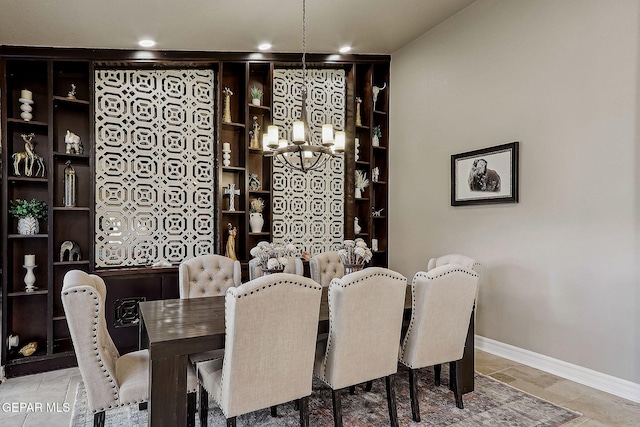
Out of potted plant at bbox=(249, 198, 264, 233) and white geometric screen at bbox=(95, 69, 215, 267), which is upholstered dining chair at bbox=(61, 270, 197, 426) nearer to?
white geometric screen at bbox=(95, 69, 215, 267)

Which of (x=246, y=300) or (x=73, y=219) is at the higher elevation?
(x=73, y=219)

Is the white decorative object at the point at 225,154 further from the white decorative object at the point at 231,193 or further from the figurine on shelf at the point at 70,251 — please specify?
the figurine on shelf at the point at 70,251

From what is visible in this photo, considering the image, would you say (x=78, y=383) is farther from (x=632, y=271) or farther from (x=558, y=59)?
(x=558, y=59)

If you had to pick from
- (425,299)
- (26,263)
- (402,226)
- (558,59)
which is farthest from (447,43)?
(26,263)

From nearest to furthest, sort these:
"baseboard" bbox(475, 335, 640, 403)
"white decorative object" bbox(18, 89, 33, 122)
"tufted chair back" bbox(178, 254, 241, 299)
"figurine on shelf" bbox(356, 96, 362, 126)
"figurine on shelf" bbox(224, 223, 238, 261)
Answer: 1. "baseboard" bbox(475, 335, 640, 403)
2. "tufted chair back" bbox(178, 254, 241, 299)
3. "white decorative object" bbox(18, 89, 33, 122)
4. "figurine on shelf" bbox(224, 223, 238, 261)
5. "figurine on shelf" bbox(356, 96, 362, 126)

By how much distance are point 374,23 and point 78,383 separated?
4.44 metres

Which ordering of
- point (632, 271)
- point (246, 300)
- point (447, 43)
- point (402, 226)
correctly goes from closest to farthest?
1. point (246, 300)
2. point (632, 271)
3. point (447, 43)
4. point (402, 226)

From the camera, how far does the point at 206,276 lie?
330cm

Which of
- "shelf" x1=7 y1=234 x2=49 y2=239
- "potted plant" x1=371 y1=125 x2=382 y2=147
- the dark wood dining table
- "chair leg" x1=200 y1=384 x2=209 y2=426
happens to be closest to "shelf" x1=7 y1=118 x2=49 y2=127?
"shelf" x1=7 y1=234 x2=49 y2=239

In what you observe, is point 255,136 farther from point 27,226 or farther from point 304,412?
point 304,412

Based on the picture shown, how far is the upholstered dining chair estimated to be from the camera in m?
1.88

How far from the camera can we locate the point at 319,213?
4.97m

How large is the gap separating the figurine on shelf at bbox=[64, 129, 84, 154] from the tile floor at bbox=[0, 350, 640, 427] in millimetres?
2081

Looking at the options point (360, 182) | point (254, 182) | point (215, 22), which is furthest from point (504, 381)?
point (215, 22)
